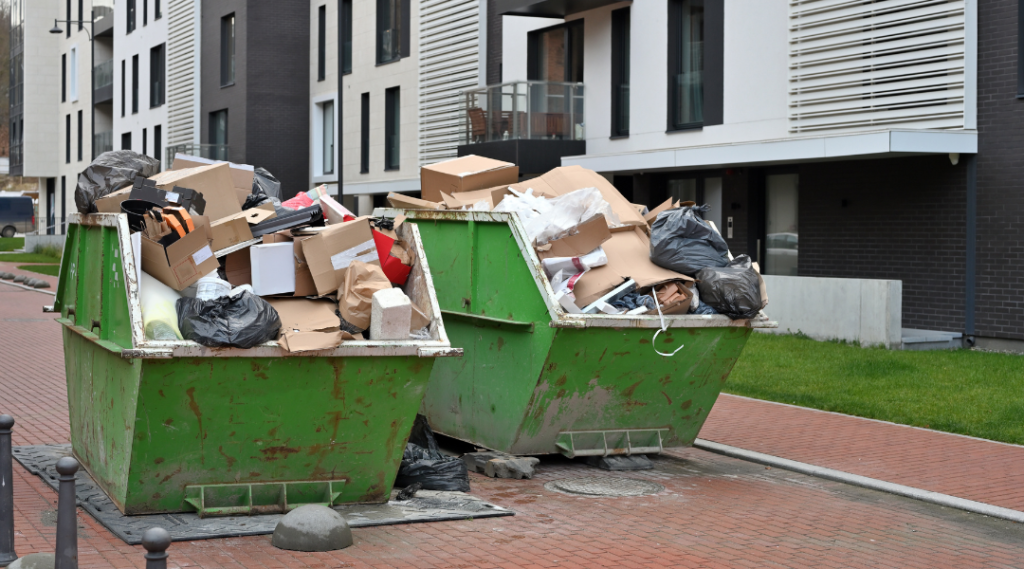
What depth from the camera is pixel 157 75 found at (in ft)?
147

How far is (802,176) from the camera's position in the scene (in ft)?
60.2

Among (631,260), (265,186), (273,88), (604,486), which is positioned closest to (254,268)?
(265,186)

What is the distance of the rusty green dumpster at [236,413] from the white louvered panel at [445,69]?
20.7 meters

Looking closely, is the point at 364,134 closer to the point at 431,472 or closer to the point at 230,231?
the point at 431,472

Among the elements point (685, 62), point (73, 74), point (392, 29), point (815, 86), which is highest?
point (73, 74)

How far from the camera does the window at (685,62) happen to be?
20125mm

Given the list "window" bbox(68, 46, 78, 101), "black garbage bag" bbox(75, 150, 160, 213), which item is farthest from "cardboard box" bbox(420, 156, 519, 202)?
"window" bbox(68, 46, 78, 101)

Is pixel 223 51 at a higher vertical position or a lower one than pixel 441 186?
higher

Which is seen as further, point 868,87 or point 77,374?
point 868,87

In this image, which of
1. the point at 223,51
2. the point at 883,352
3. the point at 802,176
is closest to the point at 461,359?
the point at 883,352

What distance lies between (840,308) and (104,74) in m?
43.8

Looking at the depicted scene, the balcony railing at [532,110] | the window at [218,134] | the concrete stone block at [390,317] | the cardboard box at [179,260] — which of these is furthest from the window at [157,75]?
the concrete stone block at [390,317]

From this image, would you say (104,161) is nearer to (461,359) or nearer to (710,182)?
(461,359)

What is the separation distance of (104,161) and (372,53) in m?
25.2
